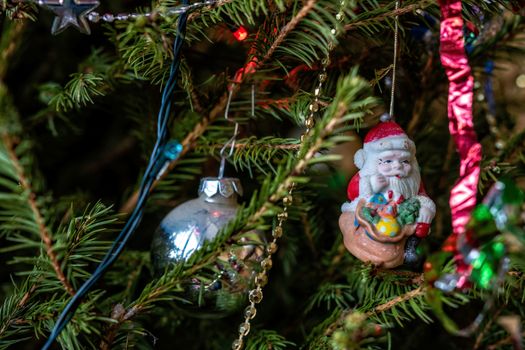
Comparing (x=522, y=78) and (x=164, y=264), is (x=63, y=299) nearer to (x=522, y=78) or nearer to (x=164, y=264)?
(x=164, y=264)

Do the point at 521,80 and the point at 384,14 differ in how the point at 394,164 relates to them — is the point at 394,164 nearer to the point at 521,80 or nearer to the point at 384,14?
the point at 384,14

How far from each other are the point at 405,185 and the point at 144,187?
0.87 feet

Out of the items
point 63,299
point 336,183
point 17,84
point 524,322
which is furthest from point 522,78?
point 17,84

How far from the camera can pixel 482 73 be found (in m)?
0.79

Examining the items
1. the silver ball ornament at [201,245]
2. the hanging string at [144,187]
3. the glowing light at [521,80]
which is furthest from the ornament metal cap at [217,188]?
the glowing light at [521,80]

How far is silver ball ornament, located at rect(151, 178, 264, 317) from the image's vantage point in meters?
0.60

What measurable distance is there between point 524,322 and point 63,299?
501 millimetres

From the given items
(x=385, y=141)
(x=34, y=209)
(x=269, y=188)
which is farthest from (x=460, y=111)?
(x=34, y=209)

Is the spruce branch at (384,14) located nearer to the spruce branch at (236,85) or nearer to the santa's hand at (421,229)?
the spruce branch at (236,85)

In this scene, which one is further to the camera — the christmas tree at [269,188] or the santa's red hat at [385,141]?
the santa's red hat at [385,141]

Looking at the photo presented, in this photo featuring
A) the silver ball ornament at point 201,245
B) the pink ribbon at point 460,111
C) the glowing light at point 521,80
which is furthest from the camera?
the glowing light at point 521,80

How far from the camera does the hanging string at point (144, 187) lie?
0.48 metres

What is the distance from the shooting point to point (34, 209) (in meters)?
0.44

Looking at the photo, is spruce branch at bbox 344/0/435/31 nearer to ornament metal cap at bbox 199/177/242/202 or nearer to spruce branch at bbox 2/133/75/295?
ornament metal cap at bbox 199/177/242/202
